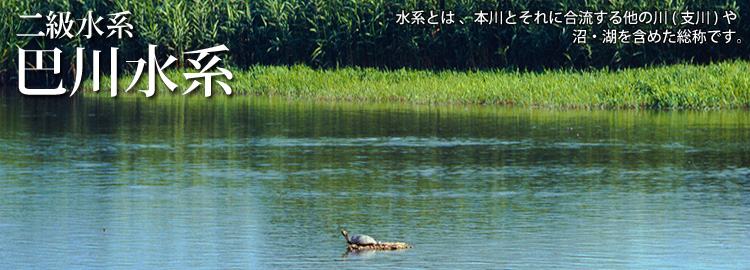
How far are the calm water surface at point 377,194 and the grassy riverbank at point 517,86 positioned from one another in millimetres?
5105

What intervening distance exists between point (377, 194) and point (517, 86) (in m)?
19.7

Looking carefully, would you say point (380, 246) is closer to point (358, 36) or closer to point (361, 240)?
point (361, 240)

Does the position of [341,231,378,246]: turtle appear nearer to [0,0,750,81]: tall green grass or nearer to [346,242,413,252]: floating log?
[346,242,413,252]: floating log

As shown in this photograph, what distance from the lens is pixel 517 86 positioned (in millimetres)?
31406

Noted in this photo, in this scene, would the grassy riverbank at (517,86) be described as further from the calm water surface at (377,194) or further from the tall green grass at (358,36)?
the calm water surface at (377,194)

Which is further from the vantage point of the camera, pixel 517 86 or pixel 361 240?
pixel 517 86

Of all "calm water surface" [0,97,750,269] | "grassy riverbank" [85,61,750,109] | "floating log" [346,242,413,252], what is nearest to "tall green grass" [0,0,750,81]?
"grassy riverbank" [85,61,750,109]

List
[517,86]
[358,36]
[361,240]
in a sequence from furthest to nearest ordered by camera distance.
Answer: [358,36], [517,86], [361,240]

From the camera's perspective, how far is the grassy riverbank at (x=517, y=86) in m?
28.6

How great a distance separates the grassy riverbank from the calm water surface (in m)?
5.10

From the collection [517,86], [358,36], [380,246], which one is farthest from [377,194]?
[358,36]

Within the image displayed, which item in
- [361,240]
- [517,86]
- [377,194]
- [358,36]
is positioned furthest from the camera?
[358,36]

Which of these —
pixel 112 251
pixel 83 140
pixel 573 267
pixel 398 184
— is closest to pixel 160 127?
pixel 83 140

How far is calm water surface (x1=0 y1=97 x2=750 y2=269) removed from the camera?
8617 mm
